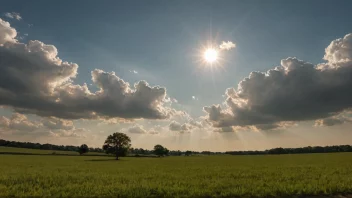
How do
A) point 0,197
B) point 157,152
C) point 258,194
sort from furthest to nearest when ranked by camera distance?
1. point 157,152
2. point 258,194
3. point 0,197

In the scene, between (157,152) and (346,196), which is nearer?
(346,196)

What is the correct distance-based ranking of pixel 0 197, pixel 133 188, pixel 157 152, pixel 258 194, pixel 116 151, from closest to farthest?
pixel 0 197 < pixel 258 194 < pixel 133 188 < pixel 116 151 < pixel 157 152

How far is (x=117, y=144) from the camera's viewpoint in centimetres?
11312

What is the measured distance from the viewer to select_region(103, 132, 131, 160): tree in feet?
364

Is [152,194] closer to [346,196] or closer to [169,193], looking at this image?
[169,193]

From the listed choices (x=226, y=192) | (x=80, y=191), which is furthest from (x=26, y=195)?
(x=226, y=192)

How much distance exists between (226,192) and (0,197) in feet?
44.2

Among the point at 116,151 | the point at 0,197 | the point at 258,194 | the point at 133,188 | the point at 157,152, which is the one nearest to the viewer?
the point at 0,197

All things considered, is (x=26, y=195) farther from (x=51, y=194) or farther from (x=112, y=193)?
(x=112, y=193)

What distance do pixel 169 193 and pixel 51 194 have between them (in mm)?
7357

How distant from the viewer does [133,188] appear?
1877 cm

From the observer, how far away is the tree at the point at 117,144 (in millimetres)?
110812

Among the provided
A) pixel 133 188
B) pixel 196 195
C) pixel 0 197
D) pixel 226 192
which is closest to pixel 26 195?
pixel 0 197

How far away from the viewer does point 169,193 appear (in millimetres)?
17000
